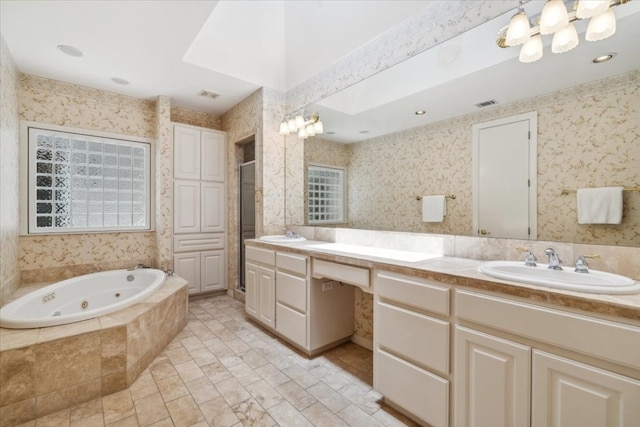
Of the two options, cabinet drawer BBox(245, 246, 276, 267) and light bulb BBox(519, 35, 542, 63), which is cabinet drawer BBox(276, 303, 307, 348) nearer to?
cabinet drawer BBox(245, 246, 276, 267)

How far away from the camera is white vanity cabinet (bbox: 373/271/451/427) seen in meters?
1.38

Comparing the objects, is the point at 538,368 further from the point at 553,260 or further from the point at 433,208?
the point at 433,208

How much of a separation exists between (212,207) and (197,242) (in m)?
0.53

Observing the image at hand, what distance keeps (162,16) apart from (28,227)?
264 cm

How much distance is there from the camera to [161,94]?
3467 millimetres

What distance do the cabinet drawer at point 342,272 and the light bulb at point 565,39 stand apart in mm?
1555

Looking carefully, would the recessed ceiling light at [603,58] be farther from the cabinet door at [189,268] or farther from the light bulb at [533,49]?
the cabinet door at [189,268]

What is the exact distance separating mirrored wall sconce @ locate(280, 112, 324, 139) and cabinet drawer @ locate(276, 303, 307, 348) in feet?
5.87

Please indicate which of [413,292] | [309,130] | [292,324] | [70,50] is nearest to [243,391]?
[292,324]

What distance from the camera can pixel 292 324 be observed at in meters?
2.37

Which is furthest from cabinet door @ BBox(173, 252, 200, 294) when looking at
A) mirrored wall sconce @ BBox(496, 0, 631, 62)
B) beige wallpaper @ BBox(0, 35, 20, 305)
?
mirrored wall sconce @ BBox(496, 0, 631, 62)

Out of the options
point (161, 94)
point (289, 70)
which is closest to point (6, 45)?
point (161, 94)

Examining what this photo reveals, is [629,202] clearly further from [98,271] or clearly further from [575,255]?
[98,271]

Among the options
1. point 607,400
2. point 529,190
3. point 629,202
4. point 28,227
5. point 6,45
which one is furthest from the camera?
point 28,227
